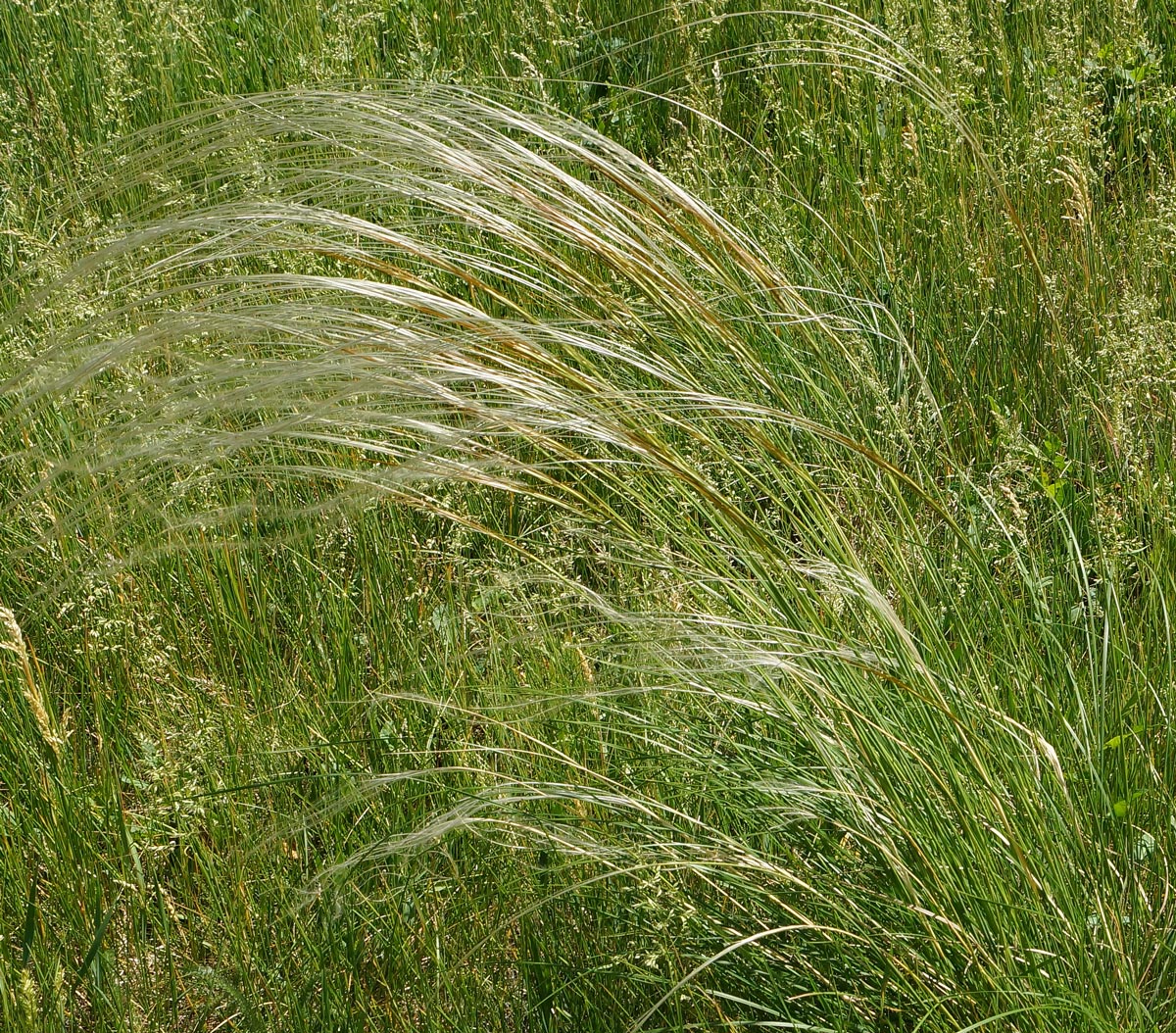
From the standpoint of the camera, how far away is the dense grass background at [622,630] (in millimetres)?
1252

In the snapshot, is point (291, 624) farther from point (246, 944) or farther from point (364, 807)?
point (246, 944)

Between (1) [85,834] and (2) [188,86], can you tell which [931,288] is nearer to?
(1) [85,834]

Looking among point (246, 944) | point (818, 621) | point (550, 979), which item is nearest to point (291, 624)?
point (246, 944)

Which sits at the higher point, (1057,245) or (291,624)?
(1057,245)

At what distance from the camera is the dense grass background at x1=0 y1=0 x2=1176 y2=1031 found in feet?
4.11

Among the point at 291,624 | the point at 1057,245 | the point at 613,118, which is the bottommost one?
the point at 291,624

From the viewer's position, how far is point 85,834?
5.81ft

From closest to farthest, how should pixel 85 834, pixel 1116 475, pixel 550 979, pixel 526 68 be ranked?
pixel 550 979
pixel 85 834
pixel 1116 475
pixel 526 68

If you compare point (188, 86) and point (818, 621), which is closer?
point (818, 621)

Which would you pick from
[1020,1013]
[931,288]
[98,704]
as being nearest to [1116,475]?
[931,288]

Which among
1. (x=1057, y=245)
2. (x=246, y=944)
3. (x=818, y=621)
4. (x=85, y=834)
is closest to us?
(x=818, y=621)

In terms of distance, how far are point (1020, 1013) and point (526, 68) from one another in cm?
269

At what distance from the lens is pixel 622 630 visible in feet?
5.19

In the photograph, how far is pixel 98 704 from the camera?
1.89 metres
